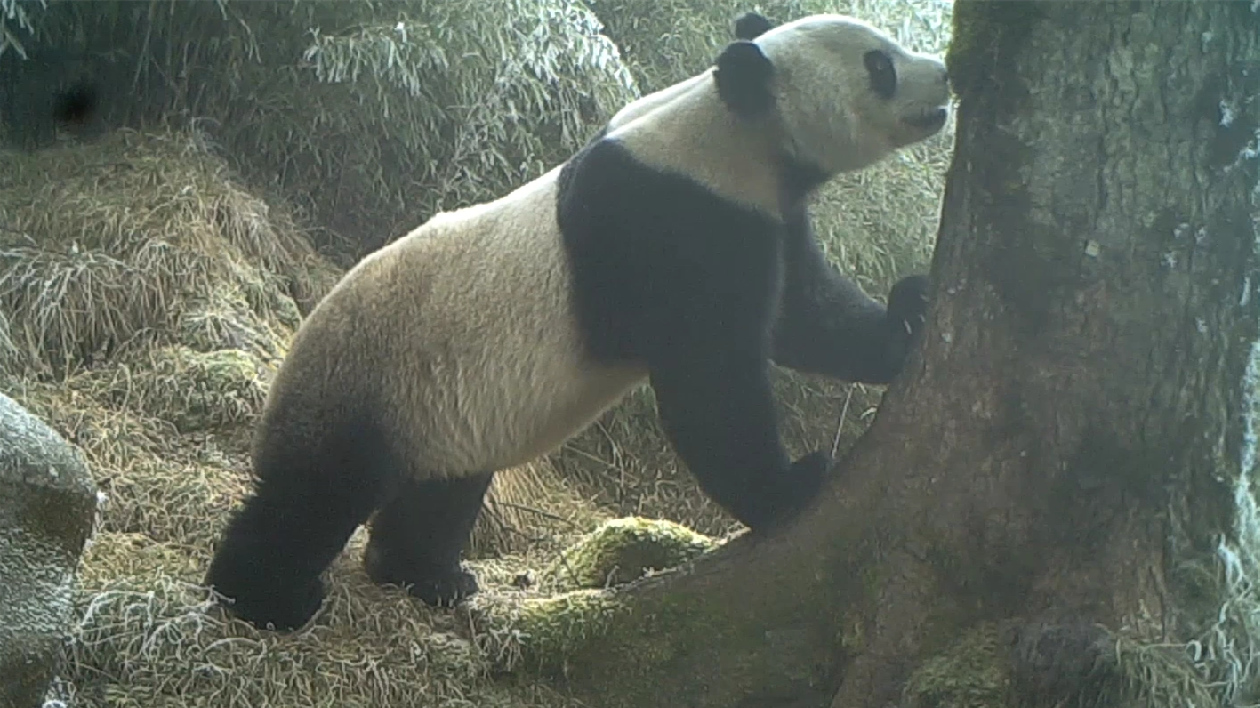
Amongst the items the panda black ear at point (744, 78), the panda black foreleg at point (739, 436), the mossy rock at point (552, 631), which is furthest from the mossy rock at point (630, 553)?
the panda black ear at point (744, 78)

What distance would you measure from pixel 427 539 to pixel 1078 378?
2076 millimetres

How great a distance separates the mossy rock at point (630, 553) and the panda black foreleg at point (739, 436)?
66 centimetres

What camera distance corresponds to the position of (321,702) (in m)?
3.70

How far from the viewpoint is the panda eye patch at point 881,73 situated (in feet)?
13.5

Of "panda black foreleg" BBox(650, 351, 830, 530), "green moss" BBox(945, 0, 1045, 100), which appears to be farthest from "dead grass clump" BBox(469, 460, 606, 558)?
"green moss" BBox(945, 0, 1045, 100)

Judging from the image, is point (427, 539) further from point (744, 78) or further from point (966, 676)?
point (966, 676)

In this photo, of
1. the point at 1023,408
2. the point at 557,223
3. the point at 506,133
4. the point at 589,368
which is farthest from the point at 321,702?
the point at 506,133

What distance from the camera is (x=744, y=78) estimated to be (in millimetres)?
3984

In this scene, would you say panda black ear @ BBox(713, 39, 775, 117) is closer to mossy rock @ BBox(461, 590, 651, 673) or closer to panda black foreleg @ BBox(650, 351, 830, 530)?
panda black foreleg @ BBox(650, 351, 830, 530)

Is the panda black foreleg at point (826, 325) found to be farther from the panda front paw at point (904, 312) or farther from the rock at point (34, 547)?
the rock at point (34, 547)

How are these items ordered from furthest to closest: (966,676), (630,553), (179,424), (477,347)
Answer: (179,424) < (630,553) < (477,347) < (966,676)

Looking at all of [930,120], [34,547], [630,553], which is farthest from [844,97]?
[34,547]

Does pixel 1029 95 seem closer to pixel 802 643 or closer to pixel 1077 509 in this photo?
pixel 1077 509

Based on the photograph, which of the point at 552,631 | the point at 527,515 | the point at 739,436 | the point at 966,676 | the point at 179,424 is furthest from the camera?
the point at 527,515
